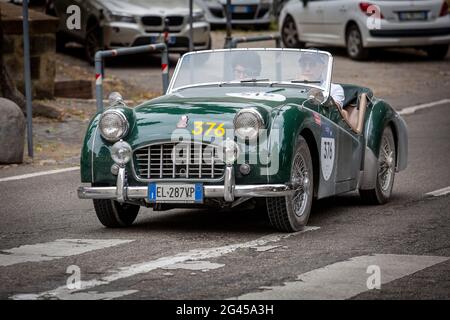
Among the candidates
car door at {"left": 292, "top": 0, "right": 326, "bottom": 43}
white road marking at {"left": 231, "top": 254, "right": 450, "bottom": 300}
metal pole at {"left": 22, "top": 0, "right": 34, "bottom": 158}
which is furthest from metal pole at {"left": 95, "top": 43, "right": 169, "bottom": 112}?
car door at {"left": 292, "top": 0, "right": 326, "bottom": 43}

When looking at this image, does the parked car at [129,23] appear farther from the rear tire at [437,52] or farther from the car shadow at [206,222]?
the car shadow at [206,222]

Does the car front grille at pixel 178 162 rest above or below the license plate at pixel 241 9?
below

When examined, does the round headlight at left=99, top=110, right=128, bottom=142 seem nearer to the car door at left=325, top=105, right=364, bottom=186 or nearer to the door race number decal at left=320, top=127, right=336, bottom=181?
the door race number decal at left=320, top=127, right=336, bottom=181

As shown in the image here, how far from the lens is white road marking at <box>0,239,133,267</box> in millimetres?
9320

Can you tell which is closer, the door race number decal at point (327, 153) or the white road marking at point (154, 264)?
the white road marking at point (154, 264)

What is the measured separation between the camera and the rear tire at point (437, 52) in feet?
92.4

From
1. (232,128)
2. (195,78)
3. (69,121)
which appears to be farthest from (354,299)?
(69,121)

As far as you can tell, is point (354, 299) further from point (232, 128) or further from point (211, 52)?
point (211, 52)

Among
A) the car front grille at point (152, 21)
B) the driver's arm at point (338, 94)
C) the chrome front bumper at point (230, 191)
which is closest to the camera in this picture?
the chrome front bumper at point (230, 191)

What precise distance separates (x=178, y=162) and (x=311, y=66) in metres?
2.37

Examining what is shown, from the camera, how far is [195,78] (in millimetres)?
12203

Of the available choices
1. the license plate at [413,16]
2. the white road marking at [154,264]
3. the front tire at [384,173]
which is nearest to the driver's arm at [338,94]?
the front tire at [384,173]

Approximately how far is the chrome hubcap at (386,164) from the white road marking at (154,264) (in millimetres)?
2305

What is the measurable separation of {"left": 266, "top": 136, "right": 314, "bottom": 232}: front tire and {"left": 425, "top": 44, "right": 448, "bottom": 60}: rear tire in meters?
17.9
